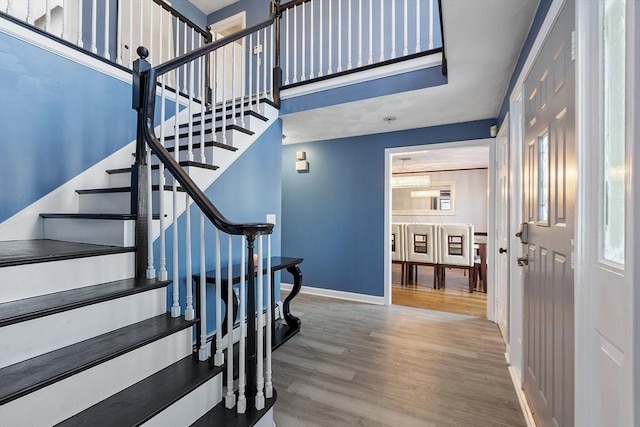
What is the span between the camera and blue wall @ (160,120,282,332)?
7.77 feet

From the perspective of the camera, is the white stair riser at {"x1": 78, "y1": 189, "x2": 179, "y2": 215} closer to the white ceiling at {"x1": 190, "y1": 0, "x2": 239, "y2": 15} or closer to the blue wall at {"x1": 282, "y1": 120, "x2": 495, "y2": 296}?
the blue wall at {"x1": 282, "y1": 120, "x2": 495, "y2": 296}

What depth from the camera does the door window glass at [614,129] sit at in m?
0.86

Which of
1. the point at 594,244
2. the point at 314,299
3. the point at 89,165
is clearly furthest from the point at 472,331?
the point at 89,165

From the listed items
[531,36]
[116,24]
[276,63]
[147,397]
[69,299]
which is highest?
[116,24]

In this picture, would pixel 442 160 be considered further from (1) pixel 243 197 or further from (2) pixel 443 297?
(1) pixel 243 197

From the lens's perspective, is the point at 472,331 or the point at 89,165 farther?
the point at 472,331

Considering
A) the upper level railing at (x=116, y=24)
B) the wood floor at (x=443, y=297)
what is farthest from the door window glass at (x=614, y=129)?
the upper level railing at (x=116, y=24)

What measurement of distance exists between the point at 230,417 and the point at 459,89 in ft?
9.47

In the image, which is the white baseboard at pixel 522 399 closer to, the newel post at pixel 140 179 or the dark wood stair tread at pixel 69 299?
the dark wood stair tread at pixel 69 299

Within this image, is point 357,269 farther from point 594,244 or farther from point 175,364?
point 594,244

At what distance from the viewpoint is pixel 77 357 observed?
1.18 metres

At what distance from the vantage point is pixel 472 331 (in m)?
2.97

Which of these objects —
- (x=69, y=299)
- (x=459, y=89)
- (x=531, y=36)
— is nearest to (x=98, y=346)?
(x=69, y=299)

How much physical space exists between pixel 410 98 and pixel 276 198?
1712mm
